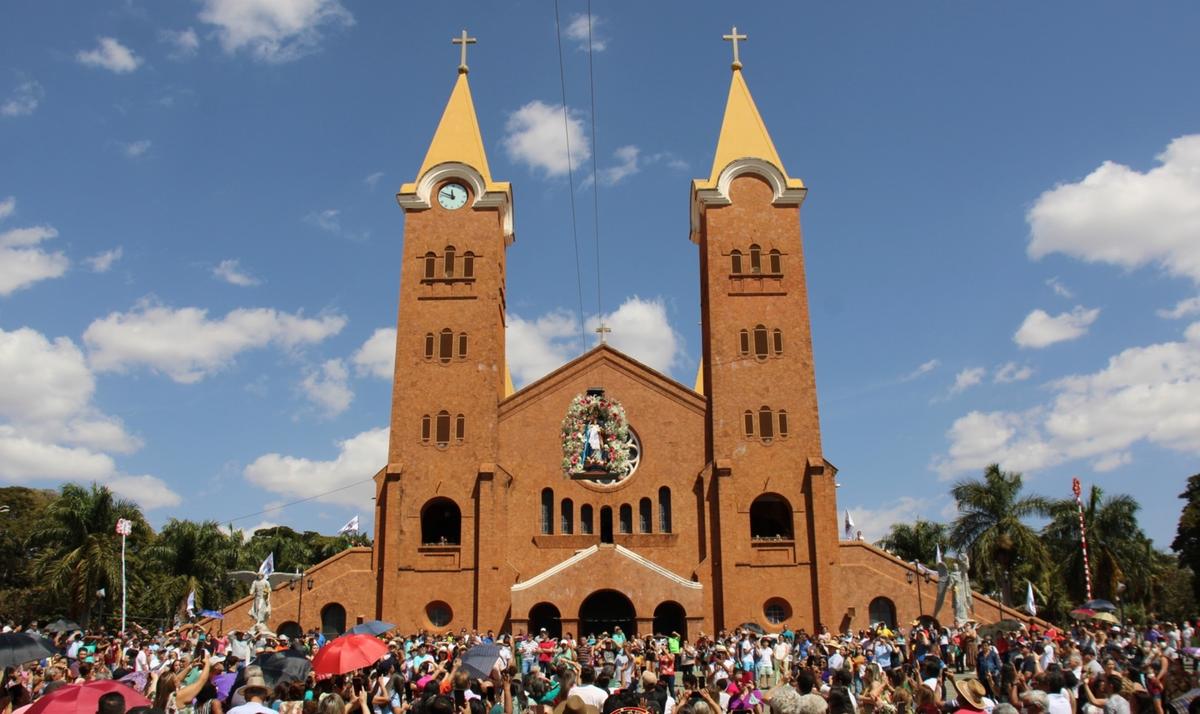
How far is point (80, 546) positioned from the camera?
37531 mm

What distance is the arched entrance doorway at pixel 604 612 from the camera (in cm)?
3431

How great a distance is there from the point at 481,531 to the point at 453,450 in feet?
11.4

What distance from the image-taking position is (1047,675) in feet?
32.0

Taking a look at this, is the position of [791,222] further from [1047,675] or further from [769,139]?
[1047,675]

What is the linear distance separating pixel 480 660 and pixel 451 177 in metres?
30.0

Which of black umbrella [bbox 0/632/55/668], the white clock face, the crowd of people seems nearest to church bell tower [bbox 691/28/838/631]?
the crowd of people

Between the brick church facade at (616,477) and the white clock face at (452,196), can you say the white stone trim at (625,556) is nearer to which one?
the brick church facade at (616,477)

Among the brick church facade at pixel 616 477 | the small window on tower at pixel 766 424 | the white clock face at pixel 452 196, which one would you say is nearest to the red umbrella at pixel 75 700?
the brick church facade at pixel 616 477

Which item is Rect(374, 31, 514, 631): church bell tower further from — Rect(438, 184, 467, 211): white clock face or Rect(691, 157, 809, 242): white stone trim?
Rect(691, 157, 809, 242): white stone trim

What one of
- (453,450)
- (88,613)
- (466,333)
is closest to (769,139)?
(466,333)

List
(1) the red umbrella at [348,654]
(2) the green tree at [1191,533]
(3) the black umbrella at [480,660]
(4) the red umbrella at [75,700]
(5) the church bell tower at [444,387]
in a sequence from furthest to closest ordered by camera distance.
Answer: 1. (2) the green tree at [1191,533]
2. (5) the church bell tower at [444,387]
3. (3) the black umbrella at [480,660]
4. (1) the red umbrella at [348,654]
5. (4) the red umbrella at [75,700]

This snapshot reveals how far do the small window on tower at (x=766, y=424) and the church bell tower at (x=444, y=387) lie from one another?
10.2m

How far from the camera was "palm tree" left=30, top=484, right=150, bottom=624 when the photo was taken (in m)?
36.8

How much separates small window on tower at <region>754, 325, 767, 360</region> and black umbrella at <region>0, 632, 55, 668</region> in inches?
1152
